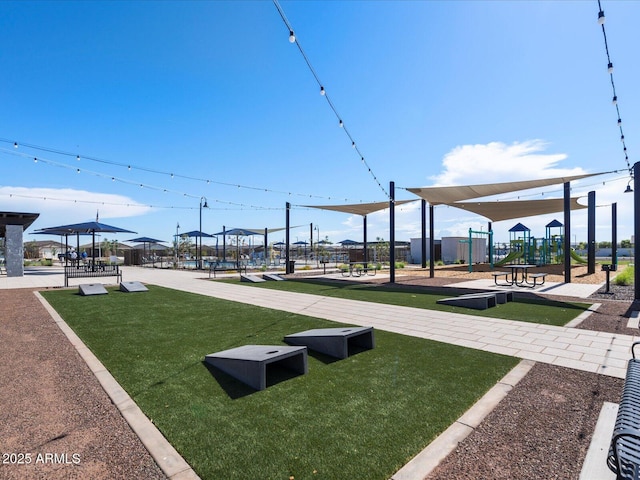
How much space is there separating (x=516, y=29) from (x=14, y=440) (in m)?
8.47

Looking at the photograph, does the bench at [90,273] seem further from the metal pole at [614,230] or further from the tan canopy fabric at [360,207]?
the metal pole at [614,230]

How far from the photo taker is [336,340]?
4195 mm

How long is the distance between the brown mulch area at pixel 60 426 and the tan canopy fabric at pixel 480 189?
38.7ft

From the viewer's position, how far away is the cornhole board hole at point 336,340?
4.19 metres

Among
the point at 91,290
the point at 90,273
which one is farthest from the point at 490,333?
the point at 90,273

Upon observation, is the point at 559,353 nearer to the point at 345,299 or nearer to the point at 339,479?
the point at 339,479

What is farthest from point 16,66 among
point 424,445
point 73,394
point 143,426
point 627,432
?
point 627,432

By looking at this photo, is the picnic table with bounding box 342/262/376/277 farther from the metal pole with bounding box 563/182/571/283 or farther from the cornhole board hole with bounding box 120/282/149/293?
the cornhole board hole with bounding box 120/282/149/293

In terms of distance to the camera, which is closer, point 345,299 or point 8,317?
point 8,317

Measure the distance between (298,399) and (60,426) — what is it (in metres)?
1.82

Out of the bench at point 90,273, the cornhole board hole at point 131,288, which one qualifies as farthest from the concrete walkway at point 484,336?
the bench at point 90,273

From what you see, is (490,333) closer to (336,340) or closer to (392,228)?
(336,340)

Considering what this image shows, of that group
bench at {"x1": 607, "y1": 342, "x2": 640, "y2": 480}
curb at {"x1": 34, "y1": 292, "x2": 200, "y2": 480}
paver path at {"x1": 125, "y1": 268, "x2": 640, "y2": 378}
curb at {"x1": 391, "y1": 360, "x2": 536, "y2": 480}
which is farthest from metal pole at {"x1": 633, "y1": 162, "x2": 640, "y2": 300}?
curb at {"x1": 34, "y1": 292, "x2": 200, "y2": 480}

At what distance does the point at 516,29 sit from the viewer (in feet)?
20.4
